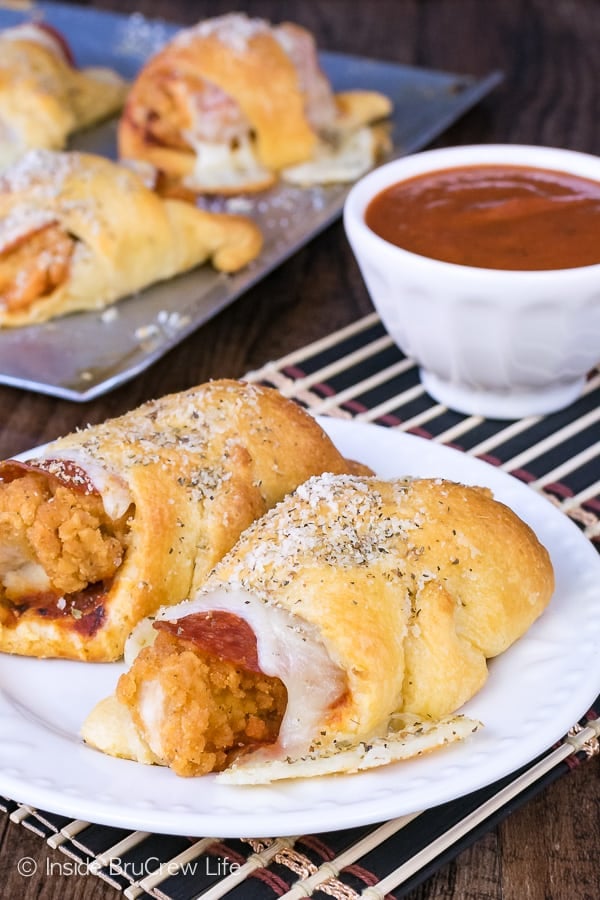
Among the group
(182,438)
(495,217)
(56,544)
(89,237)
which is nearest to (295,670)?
(56,544)

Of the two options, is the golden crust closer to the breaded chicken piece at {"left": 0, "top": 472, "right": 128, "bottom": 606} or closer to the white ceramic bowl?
the breaded chicken piece at {"left": 0, "top": 472, "right": 128, "bottom": 606}

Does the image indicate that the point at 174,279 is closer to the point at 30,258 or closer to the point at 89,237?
the point at 89,237

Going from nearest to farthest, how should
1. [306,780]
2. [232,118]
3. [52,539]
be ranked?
[306,780] < [52,539] < [232,118]

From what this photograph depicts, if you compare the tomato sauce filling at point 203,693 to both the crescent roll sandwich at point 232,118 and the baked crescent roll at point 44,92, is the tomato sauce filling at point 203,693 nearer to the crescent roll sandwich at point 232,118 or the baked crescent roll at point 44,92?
the crescent roll sandwich at point 232,118

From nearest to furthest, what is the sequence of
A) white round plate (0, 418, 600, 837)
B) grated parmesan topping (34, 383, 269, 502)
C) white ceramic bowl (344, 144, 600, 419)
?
white round plate (0, 418, 600, 837) < grated parmesan topping (34, 383, 269, 502) < white ceramic bowl (344, 144, 600, 419)

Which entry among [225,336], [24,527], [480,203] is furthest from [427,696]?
[225,336]

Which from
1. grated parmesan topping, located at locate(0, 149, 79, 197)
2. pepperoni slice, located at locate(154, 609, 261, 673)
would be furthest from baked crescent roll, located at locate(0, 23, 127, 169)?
pepperoni slice, located at locate(154, 609, 261, 673)

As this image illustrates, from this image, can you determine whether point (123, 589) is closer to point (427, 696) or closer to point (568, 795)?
point (427, 696)
